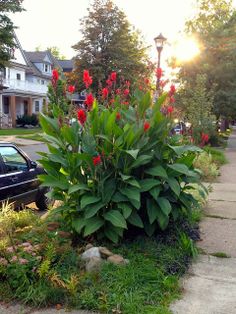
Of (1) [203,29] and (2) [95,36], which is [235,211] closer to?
(1) [203,29]

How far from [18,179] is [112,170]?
2926 millimetres

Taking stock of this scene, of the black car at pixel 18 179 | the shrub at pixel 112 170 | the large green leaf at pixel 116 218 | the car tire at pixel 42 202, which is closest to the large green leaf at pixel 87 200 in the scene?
the shrub at pixel 112 170

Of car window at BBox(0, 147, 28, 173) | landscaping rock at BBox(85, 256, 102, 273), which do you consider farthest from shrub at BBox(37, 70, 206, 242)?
car window at BBox(0, 147, 28, 173)

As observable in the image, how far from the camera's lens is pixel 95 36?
130ft

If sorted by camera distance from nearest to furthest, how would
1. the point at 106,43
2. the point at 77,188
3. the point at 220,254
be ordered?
the point at 77,188, the point at 220,254, the point at 106,43

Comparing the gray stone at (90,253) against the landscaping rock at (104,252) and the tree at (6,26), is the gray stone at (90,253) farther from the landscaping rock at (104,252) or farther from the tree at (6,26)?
the tree at (6,26)

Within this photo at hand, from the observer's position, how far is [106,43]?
39.9 meters

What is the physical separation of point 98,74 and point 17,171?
31871mm

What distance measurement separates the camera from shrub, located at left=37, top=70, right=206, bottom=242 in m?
4.27

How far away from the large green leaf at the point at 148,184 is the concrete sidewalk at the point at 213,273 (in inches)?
39.3

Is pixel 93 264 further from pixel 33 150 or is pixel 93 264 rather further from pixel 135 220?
pixel 33 150

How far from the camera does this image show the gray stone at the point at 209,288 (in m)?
3.44

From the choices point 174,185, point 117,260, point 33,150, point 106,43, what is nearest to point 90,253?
point 117,260

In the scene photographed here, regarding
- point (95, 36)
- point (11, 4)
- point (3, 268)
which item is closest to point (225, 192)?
point (3, 268)
